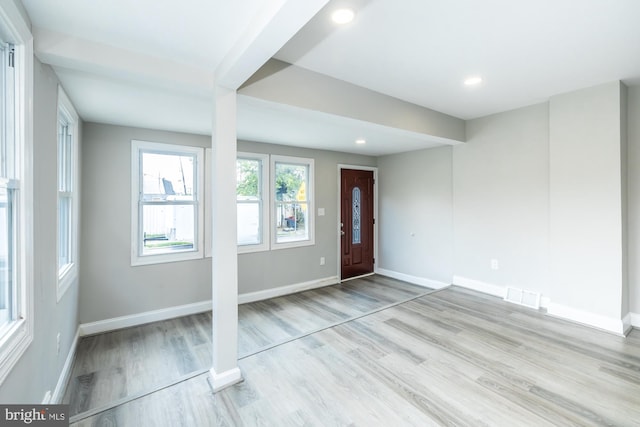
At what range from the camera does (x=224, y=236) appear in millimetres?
2195

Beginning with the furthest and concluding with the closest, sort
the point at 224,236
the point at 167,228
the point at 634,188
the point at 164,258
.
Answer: the point at 167,228
the point at 164,258
the point at 634,188
the point at 224,236

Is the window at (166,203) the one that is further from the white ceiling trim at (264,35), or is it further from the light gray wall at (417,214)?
the light gray wall at (417,214)

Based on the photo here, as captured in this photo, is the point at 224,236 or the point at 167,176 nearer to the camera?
the point at 224,236

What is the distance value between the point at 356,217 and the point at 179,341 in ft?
11.9

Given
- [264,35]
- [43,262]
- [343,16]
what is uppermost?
[343,16]

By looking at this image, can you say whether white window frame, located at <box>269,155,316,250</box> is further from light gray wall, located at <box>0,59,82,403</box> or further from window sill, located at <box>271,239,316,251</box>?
light gray wall, located at <box>0,59,82,403</box>

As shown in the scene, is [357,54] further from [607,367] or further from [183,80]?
[607,367]

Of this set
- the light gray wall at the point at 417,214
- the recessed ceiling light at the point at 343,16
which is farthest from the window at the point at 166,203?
the light gray wall at the point at 417,214

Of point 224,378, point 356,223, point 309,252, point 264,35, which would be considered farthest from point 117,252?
point 356,223

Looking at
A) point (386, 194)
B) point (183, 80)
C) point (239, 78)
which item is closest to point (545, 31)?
point (239, 78)

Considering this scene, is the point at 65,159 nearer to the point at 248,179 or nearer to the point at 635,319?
the point at 248,179

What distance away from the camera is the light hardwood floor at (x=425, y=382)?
6.22 feet

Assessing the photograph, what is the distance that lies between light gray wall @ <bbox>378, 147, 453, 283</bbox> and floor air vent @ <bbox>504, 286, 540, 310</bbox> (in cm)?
85

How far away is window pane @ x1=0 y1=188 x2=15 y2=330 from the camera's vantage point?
1.40 m
